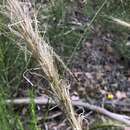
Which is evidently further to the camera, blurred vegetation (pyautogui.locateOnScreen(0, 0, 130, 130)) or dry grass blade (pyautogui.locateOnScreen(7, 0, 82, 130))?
blurred vegetation (pyautogui.locateOnScreen(0, 0, 130, 130))

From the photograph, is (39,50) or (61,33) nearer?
(39,50)

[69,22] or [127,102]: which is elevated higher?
[69,22]

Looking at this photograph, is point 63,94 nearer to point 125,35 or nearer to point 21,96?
point 21,96

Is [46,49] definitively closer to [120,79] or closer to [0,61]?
[0,61]

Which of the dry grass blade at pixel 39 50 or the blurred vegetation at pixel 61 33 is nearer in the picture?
the dry grass blade at pixel 39 50

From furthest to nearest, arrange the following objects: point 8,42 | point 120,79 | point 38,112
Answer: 1. point 120,79
2. point 38,112
3. point 8,42

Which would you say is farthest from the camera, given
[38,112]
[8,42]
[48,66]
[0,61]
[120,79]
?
[120,79]

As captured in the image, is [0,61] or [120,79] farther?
[120,79]

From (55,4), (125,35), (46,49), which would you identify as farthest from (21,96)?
(46,49)

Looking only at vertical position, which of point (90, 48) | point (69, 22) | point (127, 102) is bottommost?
point (127, 102)
